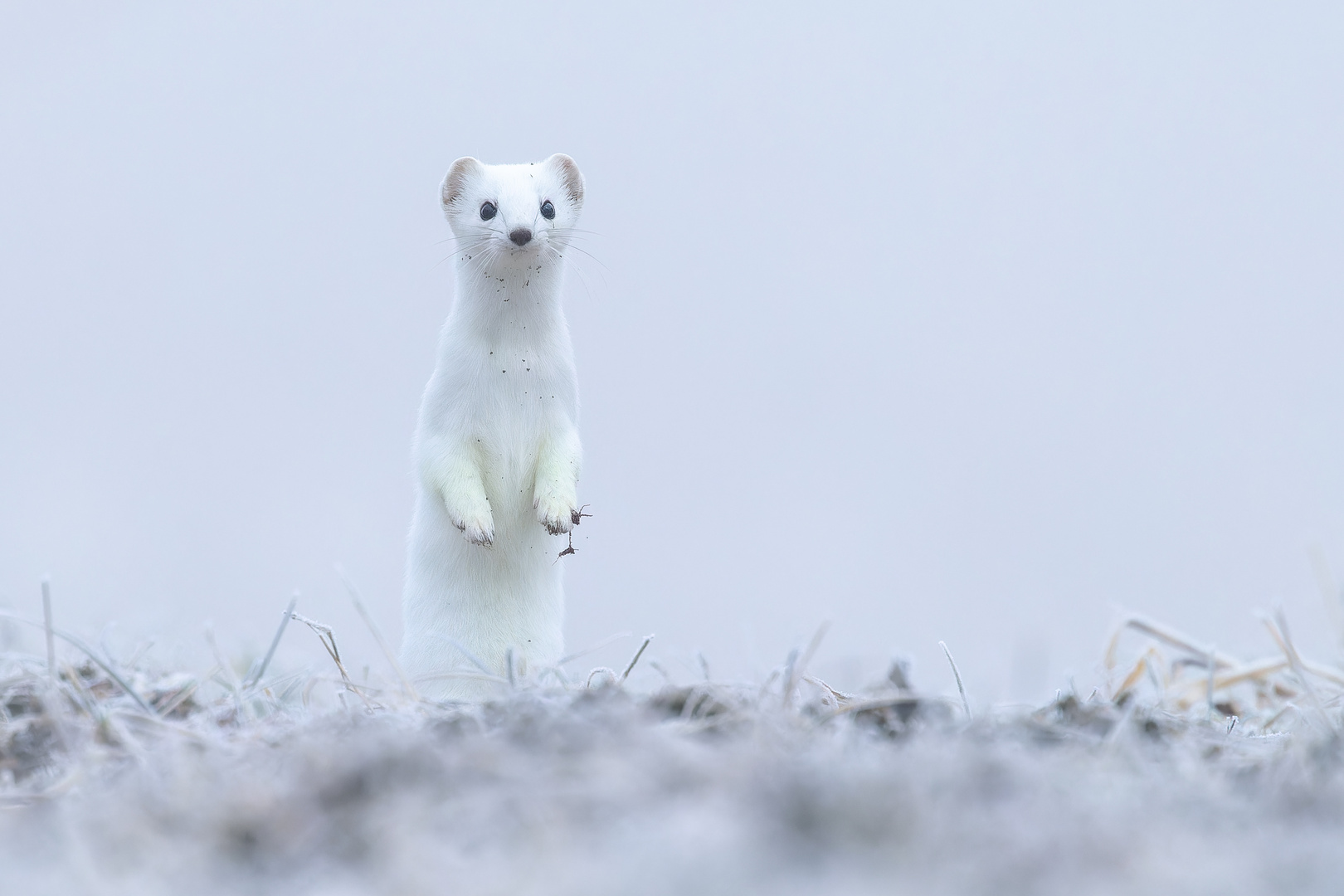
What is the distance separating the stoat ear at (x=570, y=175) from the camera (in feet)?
16.2

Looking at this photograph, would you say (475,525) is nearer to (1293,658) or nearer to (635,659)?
(635,659)

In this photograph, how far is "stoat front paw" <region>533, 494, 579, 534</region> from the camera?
458 centimetres

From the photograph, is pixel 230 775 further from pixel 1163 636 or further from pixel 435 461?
pixel 1163 636

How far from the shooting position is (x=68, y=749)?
2.73 metres

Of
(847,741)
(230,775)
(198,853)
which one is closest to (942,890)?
(847,741)

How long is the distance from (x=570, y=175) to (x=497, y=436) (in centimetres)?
109

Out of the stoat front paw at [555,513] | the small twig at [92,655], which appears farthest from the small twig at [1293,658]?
the small twig at [92,655]

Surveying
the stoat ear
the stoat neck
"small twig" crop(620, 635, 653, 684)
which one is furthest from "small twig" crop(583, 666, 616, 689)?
the stoat ear

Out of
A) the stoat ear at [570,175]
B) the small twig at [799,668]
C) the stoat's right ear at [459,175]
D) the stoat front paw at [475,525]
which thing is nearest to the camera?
the small twig at [799,668]

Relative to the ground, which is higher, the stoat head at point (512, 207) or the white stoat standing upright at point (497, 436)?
the stoat head at point (512, 207)

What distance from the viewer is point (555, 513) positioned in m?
4.59

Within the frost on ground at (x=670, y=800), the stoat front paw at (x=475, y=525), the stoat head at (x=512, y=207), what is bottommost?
the frost on ground at (x=670, y=800)

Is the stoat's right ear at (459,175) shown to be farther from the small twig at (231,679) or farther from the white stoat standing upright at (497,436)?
the small twig at (231,679)

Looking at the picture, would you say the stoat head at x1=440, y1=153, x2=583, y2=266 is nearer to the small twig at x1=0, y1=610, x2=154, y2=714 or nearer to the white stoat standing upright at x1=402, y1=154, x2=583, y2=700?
the white stoat standing upright at x1=402, y1=154, x2=583, y2=700
